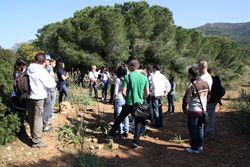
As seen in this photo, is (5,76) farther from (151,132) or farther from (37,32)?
(37,32)

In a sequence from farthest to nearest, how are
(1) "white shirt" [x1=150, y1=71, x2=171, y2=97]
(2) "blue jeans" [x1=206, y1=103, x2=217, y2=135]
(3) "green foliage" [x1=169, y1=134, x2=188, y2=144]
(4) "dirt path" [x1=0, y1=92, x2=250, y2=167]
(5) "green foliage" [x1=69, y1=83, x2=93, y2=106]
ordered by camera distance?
(5) "green foliage" [x1=69, y1=83, x2=93, y2=106] < (1) "white shirt" [x1=150, y1=71, x2=171, y2=97] < (2) "blue jeans" [x1=206, y1=103, x2=217, y2=135] < (3) "green foliage" [x1=169, y1=134, x2=188, y2=144] < (4) "dirt path" [x1=0, y1=92, x2=250, y2=167]

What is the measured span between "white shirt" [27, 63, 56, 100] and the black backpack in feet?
0.23

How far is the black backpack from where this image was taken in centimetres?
680

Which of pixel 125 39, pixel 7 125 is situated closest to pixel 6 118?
pixel 7 125

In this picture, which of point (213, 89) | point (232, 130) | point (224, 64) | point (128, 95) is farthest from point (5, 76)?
point (224, 64)

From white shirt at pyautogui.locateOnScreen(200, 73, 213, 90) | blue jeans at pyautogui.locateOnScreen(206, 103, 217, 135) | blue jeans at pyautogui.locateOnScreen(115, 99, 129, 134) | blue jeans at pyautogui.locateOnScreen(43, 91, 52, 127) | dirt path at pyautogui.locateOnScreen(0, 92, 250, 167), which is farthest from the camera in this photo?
blue jeans at pyautogui.locateOnScreen(206, 103, 217, 135)

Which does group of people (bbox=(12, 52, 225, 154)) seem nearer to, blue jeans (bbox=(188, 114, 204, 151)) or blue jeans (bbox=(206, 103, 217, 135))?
blue jeans (bbox=(188, 114, 204, 151))

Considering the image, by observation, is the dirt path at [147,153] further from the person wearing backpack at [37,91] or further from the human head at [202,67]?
the human head at [202,67]

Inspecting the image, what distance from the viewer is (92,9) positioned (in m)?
29.0

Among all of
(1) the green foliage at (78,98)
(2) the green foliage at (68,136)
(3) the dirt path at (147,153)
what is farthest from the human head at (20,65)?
(1) the green foliage at (78,98)

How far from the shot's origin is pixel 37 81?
22.5ft

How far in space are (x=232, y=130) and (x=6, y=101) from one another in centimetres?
543

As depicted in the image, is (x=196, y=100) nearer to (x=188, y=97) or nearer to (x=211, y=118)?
(x=188, y=97)

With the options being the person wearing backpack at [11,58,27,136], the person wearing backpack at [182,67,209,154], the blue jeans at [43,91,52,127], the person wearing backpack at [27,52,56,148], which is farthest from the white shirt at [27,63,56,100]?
the person wearing backpack at [182,67,209,154]
